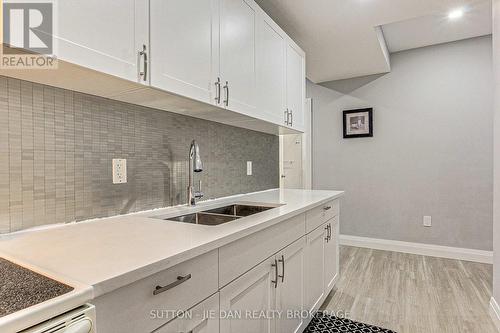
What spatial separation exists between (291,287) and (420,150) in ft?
10.1

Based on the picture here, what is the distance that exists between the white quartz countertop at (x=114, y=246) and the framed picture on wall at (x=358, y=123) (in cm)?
327

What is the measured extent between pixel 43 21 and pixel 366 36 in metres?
2.82

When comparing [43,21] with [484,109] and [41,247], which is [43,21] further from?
[484,109]

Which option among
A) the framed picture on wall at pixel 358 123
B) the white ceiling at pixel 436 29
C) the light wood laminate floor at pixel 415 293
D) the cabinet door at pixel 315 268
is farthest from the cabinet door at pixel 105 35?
the framed picture on wall at pixel 358 123

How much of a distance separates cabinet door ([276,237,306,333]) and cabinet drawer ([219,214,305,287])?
74 mm

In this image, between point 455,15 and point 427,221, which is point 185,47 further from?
point 427,221

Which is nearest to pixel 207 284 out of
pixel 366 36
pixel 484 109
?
pixel 366 36

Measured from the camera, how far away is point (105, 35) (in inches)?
39.5

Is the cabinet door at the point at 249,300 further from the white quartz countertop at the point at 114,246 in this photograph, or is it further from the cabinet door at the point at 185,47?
the cabinet door at the point at 185,47

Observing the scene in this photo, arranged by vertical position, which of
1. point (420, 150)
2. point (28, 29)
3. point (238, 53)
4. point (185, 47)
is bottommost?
point (420, 150)

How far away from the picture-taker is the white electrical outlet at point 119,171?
1356 millimetres

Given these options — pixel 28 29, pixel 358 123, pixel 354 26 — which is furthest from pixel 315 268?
pixel 358 123

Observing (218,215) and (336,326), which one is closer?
(218,215)

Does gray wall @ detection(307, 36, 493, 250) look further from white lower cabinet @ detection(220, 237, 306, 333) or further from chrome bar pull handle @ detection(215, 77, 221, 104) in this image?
chrome bar pull handle @ detection(215, 77, 221, 104)
